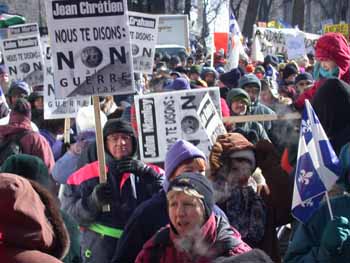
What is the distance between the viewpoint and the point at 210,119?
6.51m

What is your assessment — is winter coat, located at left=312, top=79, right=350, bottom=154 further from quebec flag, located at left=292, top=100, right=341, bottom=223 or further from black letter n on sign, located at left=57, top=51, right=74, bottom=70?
black letter n on sign, located at left=57, top=51, right=74, bottom=70

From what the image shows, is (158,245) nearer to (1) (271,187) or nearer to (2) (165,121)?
(1) (271,187)

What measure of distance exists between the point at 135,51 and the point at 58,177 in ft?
11.5

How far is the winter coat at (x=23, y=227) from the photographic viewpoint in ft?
9.71

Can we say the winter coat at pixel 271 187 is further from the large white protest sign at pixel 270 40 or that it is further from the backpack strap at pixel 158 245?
the large white protest sign at pixel 270 40

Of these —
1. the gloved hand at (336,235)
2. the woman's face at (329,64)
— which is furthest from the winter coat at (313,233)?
the woman's face at (329,64)

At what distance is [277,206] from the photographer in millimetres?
5074

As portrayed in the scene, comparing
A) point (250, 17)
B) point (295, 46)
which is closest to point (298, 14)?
point (250, 17)

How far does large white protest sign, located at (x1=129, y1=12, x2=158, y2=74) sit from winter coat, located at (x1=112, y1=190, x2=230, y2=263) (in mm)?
5260

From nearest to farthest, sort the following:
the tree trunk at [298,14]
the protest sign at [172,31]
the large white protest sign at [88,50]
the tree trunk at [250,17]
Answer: the large white protest sign at [88,50] < the protest sign at [172,31] < the tree trunk at [298,14] < the tree trunk at [250,17]

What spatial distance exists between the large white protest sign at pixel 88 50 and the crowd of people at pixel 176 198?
33 centimetres

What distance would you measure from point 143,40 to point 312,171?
5.72 m

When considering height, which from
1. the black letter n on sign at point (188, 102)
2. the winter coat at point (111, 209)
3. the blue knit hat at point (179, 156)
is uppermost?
the black letter n on sign at point (188, 102)

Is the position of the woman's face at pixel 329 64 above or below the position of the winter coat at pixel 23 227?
above
